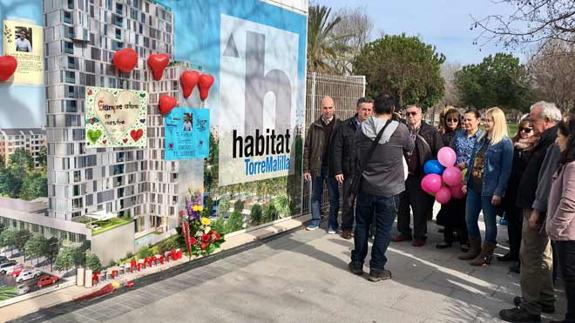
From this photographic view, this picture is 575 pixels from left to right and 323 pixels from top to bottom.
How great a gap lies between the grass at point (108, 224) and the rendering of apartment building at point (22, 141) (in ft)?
2.42

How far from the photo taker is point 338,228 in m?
6.39

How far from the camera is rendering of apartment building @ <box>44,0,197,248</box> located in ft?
12.2

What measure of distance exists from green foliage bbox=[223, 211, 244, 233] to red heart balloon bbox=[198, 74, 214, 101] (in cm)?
156

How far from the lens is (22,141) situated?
11.6 ft

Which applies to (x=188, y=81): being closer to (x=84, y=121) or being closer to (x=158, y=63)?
(x=158, y=63)

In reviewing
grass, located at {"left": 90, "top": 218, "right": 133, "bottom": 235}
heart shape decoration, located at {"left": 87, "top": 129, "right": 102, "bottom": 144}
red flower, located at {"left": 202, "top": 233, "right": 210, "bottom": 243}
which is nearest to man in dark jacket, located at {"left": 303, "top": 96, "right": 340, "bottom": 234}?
red flower, located at {"left": 202, "top": 233, "right": 210, "bottom": 243}

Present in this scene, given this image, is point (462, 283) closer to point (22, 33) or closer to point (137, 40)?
point (137, 40)

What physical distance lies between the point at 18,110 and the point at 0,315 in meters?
1.52

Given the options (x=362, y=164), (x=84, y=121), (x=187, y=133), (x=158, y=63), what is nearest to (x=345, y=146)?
(x=362, y=164)

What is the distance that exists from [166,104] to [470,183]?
3394 millimetres

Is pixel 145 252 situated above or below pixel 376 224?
below

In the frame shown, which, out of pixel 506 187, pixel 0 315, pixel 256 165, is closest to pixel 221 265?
pixel 256 165

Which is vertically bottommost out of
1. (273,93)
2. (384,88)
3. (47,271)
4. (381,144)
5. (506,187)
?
(47,271)

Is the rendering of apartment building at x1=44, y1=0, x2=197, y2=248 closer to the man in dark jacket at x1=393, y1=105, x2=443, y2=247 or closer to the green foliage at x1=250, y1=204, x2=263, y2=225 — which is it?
the green foliage at x1=250, y1=204, x2=263, y2=225
